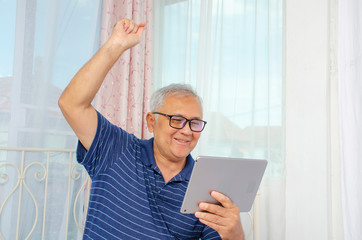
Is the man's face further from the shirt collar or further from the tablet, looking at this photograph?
the tablet

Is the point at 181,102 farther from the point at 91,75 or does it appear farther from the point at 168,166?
the point at 91,75

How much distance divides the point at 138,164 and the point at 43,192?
0.72m

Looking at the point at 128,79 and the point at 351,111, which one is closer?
the point at 351,111

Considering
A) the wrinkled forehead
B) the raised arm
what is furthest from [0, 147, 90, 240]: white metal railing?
the wrinkled forehead

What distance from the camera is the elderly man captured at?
1.13 meters

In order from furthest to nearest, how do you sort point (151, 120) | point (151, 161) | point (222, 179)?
point (151, 120) → point (151, 161) → point (222, 179)

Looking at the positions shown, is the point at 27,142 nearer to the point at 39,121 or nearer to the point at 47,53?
the point at 39,121

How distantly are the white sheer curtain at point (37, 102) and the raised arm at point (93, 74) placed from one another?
0.67 meters

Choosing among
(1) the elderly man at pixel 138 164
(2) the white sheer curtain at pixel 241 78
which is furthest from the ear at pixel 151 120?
(2) the white sheer curtain at pixel 241 78

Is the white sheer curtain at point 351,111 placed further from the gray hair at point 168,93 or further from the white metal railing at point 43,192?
the gray hair at point 168,93

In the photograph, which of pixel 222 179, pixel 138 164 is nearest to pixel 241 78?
pixel 138 164

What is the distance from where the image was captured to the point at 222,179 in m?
1.09

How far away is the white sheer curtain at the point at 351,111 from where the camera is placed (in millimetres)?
1676

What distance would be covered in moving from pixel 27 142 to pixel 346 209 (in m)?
1.62
